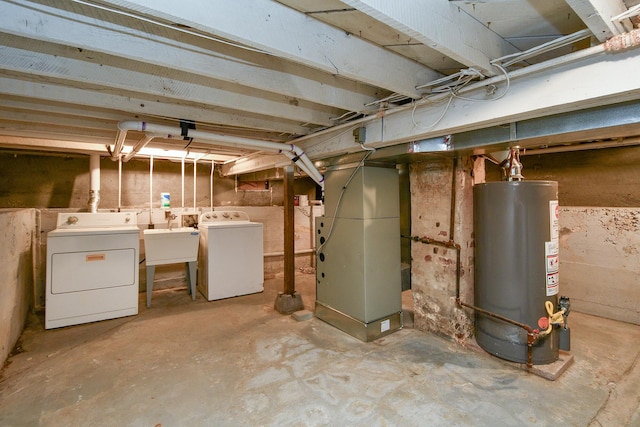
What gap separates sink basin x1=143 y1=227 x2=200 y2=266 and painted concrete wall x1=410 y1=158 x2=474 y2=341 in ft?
9.01

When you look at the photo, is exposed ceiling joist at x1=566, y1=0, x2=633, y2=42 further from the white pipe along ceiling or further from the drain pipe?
the drain pipe

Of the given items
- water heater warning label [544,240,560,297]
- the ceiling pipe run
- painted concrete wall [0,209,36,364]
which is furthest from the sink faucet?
water heater warning label [544,240,560,297]

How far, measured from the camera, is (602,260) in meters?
3.13

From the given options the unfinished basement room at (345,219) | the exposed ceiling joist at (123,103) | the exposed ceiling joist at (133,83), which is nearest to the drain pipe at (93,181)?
the unfinished basement room at (345,219)

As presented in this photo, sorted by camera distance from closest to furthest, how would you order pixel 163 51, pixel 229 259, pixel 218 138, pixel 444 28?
pixel 444 28 < pixel 163 51 < pixel 218 138 < pixel 229 259

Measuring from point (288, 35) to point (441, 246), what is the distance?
211 cm

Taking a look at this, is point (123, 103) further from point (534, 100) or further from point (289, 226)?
point (534, 100)

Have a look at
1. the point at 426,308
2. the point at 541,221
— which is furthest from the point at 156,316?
the point at 541,221

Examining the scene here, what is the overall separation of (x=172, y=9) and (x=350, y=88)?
121 centimetres

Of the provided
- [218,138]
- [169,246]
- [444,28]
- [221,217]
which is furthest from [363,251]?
[221,217]

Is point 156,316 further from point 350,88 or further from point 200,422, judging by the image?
point 350,88

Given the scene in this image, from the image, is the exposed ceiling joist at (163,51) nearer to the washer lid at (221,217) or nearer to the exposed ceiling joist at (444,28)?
the exposed ceiling joist at (444,28)

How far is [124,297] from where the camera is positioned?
126 inches

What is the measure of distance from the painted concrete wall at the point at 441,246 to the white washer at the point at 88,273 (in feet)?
10.2
